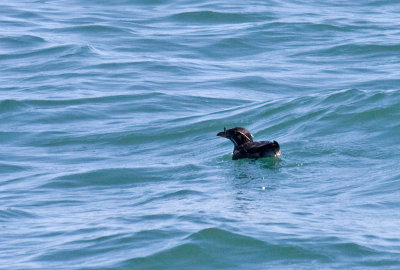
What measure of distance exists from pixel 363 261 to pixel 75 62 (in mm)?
13173

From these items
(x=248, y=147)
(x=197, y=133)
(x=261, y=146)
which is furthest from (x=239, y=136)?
(x=197, y=133)

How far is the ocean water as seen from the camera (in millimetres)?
10047

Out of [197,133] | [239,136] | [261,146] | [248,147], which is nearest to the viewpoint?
[261,146]

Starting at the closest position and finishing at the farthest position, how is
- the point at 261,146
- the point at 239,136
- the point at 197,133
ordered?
the point at 261,146 → the point at 239,136 → the point at 197,133

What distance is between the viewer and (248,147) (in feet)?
43.3

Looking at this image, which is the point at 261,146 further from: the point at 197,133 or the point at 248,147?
the point at 197,133

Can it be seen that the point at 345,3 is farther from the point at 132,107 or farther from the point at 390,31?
the point at 132,107

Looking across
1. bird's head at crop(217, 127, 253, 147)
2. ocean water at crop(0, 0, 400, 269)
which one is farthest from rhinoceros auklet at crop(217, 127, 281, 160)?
ocean water at crop(0, 0, 400, 269)

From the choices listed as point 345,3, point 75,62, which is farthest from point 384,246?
point 345,3

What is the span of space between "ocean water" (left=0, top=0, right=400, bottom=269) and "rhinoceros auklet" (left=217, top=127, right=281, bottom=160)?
0.18 m

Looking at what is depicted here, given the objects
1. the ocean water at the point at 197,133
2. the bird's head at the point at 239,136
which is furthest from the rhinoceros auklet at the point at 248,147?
the ocean water at the point at 197,133

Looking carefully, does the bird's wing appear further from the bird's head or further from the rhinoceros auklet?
the bird's head

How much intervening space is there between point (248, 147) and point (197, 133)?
285 centimetres

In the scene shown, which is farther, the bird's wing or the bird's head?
the bird's head
